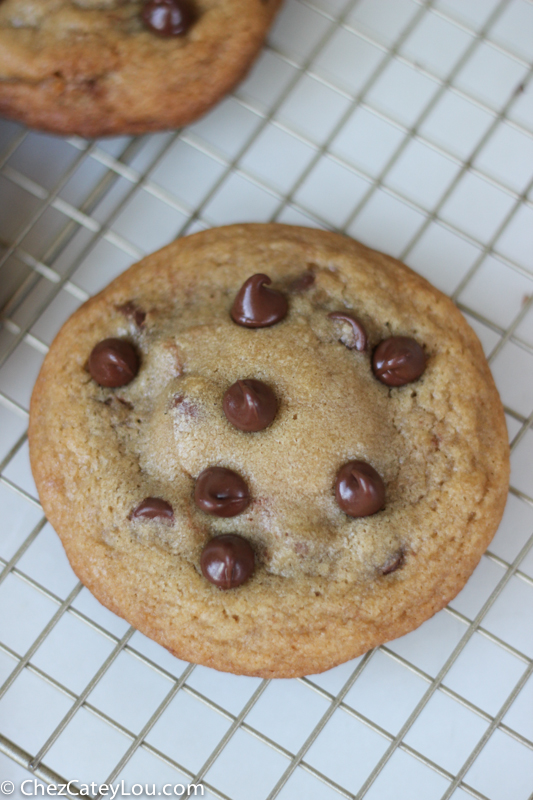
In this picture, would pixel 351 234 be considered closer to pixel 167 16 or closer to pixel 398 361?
pixel 398 361

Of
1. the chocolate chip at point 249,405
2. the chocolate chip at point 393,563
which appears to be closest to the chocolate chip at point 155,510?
the chocolate chip at point 249,405

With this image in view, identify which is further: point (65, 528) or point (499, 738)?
point (499, 738)

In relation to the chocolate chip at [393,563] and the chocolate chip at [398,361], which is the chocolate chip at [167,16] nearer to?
the chocolate chip at [398,361]

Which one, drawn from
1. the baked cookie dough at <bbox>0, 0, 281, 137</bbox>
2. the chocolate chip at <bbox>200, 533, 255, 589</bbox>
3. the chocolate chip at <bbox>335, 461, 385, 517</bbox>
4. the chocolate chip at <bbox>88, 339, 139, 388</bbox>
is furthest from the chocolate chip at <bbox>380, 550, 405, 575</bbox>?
the baked cookie dough at <bbox>0, 0, 281, 137</bbox>

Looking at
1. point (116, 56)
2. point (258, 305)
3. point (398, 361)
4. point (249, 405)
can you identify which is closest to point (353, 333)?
point (398, 361)

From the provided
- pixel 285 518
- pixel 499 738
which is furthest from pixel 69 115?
pixel 499 738

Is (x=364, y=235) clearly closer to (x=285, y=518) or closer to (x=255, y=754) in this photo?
(x=285, y=518)

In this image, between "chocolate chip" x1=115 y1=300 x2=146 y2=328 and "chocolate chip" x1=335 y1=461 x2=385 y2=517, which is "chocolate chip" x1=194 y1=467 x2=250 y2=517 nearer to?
"chocolate chip" x1=335 y1=461 x2=385 y2=517
